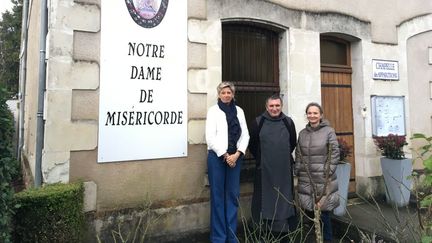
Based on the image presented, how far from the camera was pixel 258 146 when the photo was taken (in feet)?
13.4

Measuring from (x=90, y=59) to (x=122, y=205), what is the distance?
1.69 meters

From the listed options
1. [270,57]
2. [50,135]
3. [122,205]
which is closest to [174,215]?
[122,205]

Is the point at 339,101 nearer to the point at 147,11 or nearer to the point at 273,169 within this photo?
the point at 273,169

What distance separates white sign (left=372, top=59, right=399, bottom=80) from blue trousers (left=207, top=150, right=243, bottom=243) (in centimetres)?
354

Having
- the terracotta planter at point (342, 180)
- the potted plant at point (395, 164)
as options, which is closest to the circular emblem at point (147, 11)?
the terracotta planter at point (342, 180)

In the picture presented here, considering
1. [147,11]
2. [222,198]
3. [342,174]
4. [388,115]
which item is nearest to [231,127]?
[222,198]

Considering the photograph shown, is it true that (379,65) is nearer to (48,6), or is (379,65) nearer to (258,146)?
(258,146)

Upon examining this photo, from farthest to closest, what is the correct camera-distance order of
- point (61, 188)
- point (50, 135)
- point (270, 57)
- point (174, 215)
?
point (270, 57), point (174, 215), point (50, 135), point (61, 188)

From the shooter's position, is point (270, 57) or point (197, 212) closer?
point (197, 212)

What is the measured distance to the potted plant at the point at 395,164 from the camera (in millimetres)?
5551

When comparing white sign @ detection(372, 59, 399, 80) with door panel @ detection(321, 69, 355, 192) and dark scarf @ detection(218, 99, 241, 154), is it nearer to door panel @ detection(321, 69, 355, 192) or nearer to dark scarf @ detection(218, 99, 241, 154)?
door panel @ detection(321, 69, 355, 192)

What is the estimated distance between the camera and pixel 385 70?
20.5 feet

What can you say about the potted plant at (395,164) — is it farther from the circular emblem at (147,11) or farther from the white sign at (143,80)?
the circular emblem at (147,11)

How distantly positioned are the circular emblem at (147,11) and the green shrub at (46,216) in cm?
213
